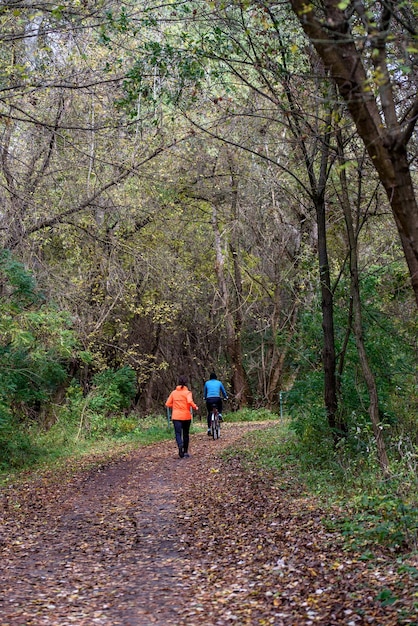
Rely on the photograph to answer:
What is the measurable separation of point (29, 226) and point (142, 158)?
3.38 m

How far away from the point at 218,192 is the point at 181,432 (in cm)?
1257

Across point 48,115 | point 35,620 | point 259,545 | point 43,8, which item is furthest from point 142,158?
point 35,620

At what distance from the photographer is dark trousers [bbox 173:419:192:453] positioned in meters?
15.3

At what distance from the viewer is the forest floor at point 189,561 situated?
17.9 feet

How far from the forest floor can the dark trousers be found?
3307 mm

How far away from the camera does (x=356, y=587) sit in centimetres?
561

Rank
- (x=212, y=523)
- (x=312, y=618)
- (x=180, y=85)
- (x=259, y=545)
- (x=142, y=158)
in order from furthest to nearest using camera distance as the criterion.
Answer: (x=142, y=158)
(x=180, y=85)
(x=212, y=523)
(x=259, y=545)
(x=312, y=618)

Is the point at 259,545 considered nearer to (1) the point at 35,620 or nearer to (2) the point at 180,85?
(1) the point at 35,620

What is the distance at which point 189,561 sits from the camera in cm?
721

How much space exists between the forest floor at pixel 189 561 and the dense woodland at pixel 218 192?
6.72ft

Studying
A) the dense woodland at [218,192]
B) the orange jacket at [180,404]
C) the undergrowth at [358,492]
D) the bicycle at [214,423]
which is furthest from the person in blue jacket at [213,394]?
the undergrowth at [358,492]

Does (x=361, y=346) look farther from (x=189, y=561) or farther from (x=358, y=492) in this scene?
(x=189, y=561)

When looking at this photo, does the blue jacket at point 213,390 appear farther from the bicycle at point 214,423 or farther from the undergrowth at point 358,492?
the undergrowth at point 358,492

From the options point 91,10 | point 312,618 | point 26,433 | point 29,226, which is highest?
point 91,10
